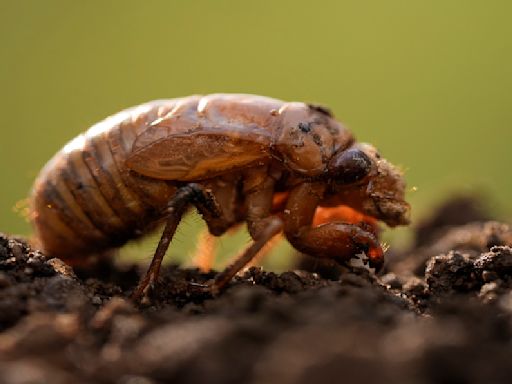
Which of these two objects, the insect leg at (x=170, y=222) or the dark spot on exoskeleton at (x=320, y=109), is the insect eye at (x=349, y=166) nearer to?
the dark spot on exoskeleton at (x=320, y=109)

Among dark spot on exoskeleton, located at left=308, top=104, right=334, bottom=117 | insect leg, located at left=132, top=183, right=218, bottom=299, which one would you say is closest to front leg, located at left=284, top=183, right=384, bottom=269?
dark spot on exoskeleton, located at left=308, top=104, right=334, bottom=117

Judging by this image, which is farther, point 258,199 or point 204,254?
point 204,254

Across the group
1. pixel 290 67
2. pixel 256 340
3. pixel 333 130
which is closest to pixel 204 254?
pixel 333 130

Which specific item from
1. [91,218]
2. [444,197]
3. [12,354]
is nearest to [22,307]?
[12,354]

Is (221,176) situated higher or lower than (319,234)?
lower

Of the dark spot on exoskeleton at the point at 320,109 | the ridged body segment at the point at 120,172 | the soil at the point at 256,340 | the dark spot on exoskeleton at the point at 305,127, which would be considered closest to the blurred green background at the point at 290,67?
the ridged body segment at the point at 120,172

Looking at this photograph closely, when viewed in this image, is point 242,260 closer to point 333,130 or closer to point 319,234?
point 319,234
